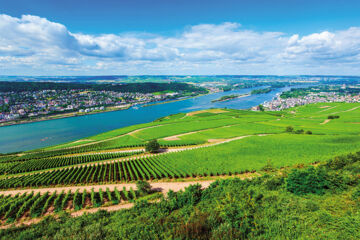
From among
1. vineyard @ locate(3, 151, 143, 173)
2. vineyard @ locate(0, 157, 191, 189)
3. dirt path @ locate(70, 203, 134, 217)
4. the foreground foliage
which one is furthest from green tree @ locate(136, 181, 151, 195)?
vineyard @ locate(3, 151, 143, 173)

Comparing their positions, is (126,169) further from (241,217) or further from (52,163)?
(241,217)

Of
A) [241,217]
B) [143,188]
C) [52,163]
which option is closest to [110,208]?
[143,188]

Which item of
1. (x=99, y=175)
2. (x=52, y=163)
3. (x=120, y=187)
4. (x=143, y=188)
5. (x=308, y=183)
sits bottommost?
(x=52, y=163)

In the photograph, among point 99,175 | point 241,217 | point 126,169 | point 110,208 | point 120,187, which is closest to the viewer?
point 241,217

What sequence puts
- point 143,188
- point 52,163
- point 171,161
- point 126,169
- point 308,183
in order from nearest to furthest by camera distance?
point 308,183
point 143,188
point 126,169
point 171,161
point 52,163

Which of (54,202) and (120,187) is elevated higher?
(54,202)

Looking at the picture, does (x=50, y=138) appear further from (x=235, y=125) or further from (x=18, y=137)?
(x=235, y=125)

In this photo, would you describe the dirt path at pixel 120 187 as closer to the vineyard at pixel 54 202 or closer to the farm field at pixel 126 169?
the farm field at pixel 126 169

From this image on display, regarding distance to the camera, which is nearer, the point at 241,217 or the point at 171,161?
the point at 241,217

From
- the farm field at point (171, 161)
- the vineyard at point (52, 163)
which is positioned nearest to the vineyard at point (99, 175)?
the farm field at point (171, 161)
